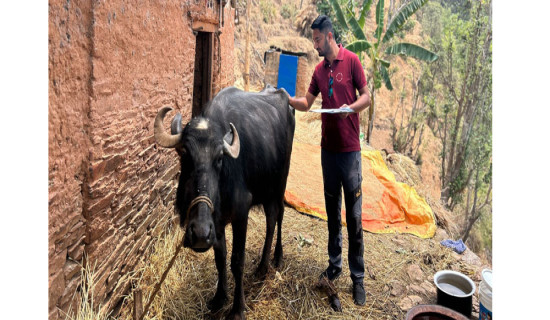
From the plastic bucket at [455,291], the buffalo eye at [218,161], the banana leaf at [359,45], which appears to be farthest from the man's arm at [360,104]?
the banana leaf at [359,45]

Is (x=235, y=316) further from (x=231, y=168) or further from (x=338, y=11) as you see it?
(x=338, y=11)

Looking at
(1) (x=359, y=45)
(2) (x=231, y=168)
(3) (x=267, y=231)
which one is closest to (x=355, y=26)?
(1) (x=359, y=45)

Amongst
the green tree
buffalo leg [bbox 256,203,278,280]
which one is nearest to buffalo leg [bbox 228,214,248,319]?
buffalo leg [bbox 256,203,278,280]

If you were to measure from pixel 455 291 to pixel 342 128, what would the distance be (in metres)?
2.34

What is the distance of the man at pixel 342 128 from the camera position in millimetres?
3600

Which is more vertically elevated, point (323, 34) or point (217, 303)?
point (323, 34)

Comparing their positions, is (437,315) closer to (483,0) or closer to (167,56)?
(167,56)

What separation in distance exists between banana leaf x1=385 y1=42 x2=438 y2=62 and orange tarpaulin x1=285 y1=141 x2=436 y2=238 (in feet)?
17.1

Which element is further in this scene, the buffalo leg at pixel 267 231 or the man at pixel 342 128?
the buffalo leg at pixel 267 231

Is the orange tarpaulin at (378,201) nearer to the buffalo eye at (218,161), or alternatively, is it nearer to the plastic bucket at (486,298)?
the plastic bucket at (486,298)

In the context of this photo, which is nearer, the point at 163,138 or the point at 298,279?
the point at 163,138

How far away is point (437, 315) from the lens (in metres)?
3.52

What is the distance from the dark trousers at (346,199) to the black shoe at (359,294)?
2.2 inches

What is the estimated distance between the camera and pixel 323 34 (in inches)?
140
